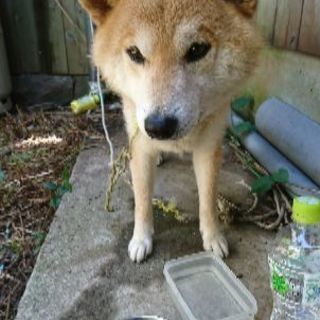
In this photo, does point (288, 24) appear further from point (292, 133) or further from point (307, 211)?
point (307, 211)

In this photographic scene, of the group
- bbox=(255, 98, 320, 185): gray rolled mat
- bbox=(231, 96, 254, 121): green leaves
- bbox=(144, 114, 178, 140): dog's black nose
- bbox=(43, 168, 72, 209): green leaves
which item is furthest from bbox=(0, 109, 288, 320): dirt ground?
bbox=(144, 114, 178, 140): dog's black nose

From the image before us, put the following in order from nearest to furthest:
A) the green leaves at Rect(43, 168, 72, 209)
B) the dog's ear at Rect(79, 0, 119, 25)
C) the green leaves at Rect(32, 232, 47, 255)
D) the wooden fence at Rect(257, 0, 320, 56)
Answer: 1. the dog's ear at Rect(79, 0, 119, 25)
2. the green leaves at Rect(32, 232, 47, 255)
3. the green leaves at Rect(43, 168, 72, 209)
4. the wooden fence at Rect(257, 0, 320, 56)

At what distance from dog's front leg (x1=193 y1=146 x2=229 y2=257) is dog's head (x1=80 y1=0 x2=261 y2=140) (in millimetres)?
235

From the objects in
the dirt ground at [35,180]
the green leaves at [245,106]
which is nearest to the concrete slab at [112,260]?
the dirt ground at [35,180]

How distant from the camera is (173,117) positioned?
1.43 metres

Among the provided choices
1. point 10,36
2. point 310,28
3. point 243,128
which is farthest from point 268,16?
point 10,36

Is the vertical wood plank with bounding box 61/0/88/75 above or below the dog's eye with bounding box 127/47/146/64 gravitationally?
below

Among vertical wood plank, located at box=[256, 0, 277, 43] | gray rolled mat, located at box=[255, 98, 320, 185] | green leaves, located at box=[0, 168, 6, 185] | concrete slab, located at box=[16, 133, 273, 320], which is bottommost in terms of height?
green leaves, located at box=[0, 168, 6, 185]

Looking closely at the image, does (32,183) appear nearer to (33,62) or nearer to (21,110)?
(21,110)

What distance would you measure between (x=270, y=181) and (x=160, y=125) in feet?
3.04

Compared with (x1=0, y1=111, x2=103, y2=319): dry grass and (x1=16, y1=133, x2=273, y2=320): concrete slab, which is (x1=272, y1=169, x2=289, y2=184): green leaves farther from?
(x1=0, y1=111, x2=103, y2=319): dry grass

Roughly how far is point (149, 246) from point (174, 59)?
29.8 inches

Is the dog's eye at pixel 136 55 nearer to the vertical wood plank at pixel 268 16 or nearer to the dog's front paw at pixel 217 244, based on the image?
the dog's front paw at pixel 217 244

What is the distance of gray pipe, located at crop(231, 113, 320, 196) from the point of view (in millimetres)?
2094
